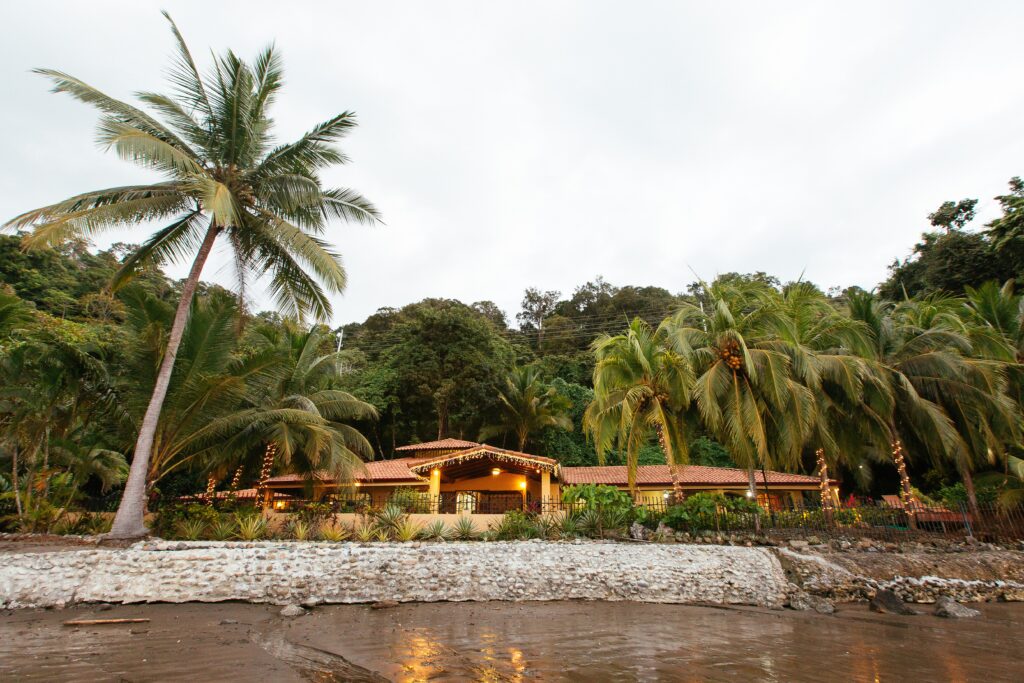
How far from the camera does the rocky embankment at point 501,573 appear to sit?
9891 millimetres

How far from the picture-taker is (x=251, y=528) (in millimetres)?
12039

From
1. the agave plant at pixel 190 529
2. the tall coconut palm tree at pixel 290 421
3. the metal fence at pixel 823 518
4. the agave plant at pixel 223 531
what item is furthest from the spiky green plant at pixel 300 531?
the metal fence at pixel 823 518

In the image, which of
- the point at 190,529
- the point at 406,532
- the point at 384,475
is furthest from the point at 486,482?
the point at 190,529

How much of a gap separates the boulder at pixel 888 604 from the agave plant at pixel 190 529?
618 inches

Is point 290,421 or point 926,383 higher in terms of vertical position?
point 926,383

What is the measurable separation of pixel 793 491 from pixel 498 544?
52.6ft

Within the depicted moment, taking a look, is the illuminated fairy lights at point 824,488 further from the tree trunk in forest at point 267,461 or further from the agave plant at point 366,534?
the tree trunk in forest at point 267,461

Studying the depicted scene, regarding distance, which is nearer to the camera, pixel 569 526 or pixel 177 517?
pixel 177 517

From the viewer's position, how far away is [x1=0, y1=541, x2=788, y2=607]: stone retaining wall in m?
9.75

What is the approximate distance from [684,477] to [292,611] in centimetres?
1672

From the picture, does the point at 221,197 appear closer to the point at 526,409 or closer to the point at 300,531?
the point at 300,531

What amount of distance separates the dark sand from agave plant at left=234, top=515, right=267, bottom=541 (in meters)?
1.84

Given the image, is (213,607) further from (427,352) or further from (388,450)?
(388,450)

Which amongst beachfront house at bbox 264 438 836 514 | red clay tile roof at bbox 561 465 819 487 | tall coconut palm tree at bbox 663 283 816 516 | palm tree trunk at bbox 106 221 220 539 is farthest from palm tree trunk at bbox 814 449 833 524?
palm tree trunk at bbox 106 221 220 539
